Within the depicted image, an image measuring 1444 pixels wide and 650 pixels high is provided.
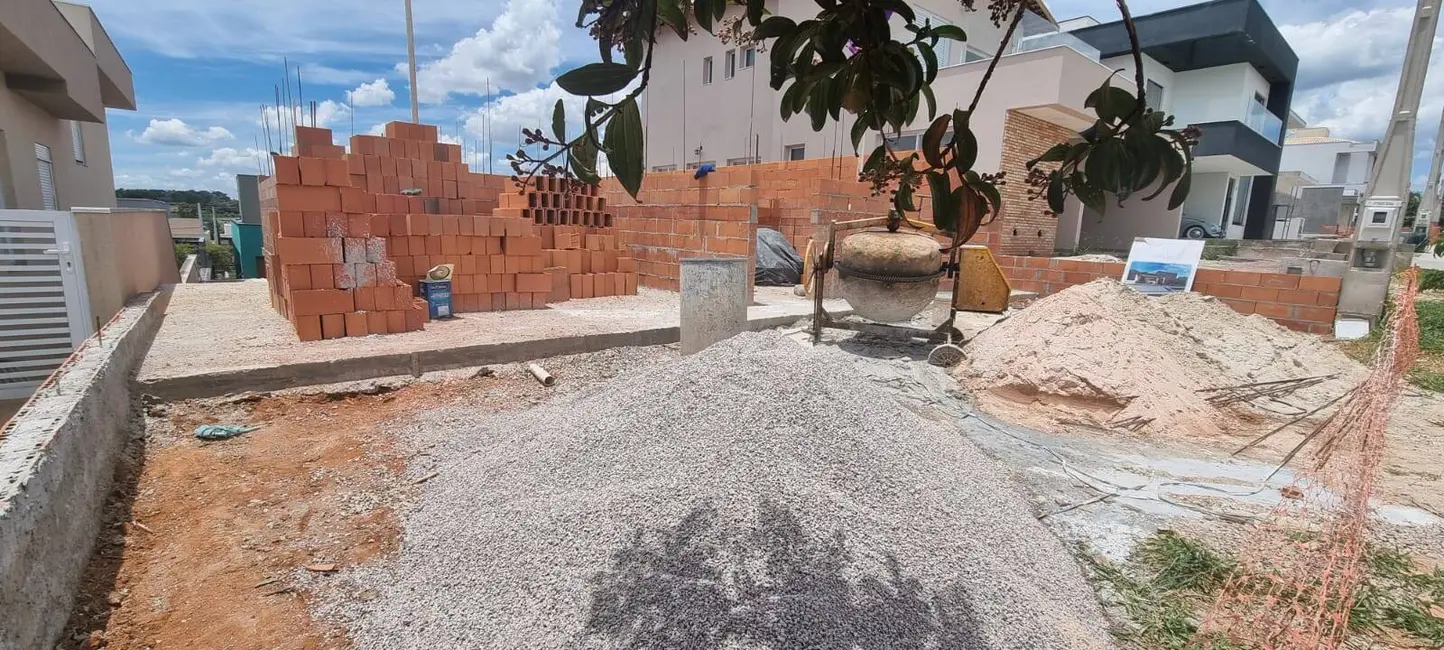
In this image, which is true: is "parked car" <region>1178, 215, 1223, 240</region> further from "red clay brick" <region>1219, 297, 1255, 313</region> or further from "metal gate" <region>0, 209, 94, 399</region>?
"metal gate" <region>0, 209, 94, 399</region>

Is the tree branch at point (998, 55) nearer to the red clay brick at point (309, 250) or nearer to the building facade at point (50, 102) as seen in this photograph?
the red clay brick at point (309, 250)

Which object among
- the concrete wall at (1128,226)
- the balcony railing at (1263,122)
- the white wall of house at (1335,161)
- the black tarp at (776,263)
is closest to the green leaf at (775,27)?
the black tarp at (776,263)

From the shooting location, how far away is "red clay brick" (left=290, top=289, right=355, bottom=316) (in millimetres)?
5840

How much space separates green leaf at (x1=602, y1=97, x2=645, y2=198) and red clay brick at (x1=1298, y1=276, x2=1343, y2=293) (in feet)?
28.4

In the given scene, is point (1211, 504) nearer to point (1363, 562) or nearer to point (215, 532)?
point (1363, 562)

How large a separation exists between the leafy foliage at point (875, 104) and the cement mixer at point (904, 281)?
Answer: 14.4ft

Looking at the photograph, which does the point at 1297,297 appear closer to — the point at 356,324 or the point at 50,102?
the point at 356,324

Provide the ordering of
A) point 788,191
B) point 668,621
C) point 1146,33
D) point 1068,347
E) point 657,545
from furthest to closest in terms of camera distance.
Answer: point 1146,33, point 788,191, point 1068,347, point 657,545, point 668,621

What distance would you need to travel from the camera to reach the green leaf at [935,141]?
106 cm

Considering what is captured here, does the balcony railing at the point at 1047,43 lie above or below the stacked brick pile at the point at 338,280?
above

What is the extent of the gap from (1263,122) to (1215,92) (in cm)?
175

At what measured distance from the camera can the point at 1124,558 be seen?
8.88 feet

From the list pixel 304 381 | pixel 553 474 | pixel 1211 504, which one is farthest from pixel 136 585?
pixel 1211 504

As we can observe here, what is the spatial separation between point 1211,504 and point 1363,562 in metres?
0.64
